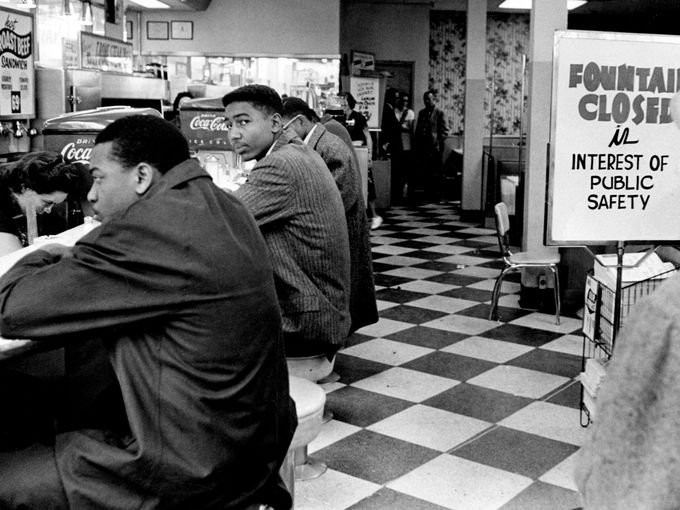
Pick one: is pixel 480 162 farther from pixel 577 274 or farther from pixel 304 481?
pixel 304 481

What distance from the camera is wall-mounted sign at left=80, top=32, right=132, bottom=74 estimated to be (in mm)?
8398

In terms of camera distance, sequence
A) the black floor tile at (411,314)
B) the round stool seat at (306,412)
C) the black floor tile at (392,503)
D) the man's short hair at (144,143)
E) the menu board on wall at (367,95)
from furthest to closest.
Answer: the menu board on wall at (367,95), the black floor tile at (411,314), the black floor tile at (392,503), the round stool seat at (306,412), the man's short hair at (144,143)

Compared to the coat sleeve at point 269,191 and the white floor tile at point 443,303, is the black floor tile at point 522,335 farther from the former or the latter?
the coat sleeve at point 269,191

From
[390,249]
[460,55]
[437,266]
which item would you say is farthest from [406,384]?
[460,55]

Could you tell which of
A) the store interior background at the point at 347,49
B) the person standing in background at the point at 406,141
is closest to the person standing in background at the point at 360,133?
the store interior background at the point at 347,49

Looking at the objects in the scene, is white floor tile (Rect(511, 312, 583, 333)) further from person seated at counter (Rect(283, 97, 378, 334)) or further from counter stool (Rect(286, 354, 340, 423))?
counter stool (Rect(286, 354, 340, 423))

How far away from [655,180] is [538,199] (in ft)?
10.6

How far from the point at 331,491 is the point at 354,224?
1.70 m

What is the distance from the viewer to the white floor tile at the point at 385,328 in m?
5.54

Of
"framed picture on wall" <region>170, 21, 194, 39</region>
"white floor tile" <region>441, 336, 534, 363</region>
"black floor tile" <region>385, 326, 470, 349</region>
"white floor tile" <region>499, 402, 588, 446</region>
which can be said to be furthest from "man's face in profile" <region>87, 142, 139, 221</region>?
"framed picture on wall" <region>170, 21, 194, 39</region>

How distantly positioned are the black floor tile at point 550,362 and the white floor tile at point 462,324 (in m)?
0.56

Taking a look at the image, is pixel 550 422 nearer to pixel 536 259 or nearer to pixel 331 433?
pixel 331 433

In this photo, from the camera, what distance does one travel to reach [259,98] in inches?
138

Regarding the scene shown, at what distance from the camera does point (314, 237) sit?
3.32 metres
